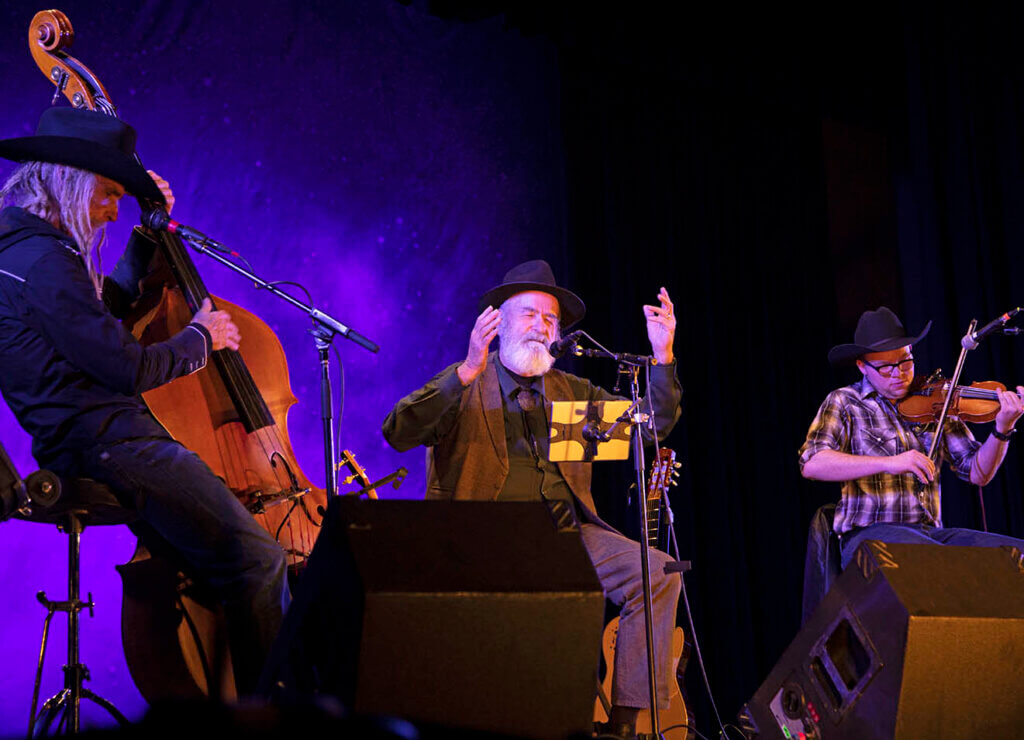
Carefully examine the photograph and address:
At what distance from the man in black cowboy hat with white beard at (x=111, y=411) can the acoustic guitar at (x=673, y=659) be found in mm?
1498

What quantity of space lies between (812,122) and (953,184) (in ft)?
3.40

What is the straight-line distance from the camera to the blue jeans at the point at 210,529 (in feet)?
8.30

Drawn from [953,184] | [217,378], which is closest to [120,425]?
[217,378]

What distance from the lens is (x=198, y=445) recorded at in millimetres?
2832

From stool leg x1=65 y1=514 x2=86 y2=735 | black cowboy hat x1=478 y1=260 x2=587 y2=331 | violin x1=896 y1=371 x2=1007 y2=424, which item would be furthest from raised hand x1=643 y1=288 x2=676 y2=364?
stool leg x1=65 y1=514 x2=86 y2=735

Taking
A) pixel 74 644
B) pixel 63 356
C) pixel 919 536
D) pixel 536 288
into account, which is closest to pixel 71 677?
pixel 74 644

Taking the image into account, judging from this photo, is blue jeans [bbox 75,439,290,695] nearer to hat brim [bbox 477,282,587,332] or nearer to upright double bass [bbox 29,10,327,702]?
upright double bass [bbox 29,10,327,702]

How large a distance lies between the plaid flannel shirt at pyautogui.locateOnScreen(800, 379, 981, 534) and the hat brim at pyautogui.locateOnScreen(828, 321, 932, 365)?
141mm

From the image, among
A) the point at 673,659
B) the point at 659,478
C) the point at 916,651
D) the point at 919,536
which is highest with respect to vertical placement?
the point at 659,478

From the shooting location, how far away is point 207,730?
0.79 metres

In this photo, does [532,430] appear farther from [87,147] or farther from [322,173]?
[87,147]

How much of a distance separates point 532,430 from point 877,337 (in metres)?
1.76

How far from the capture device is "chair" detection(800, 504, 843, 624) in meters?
4.10

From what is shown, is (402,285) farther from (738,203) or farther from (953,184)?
(953,184)
